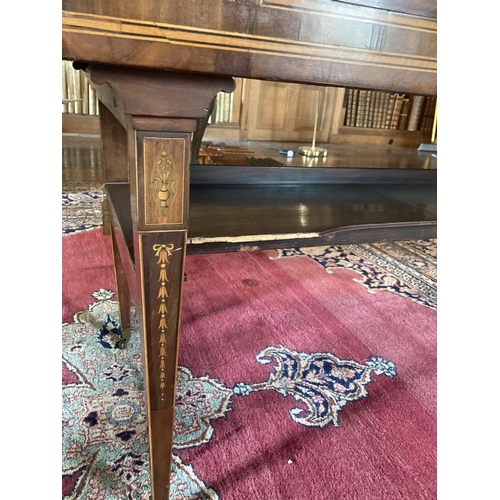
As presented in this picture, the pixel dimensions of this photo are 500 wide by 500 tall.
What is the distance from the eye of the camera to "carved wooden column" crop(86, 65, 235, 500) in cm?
43

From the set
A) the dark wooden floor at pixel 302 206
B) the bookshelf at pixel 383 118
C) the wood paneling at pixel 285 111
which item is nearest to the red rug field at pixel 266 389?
the dark wooden floor at pixel 302 206

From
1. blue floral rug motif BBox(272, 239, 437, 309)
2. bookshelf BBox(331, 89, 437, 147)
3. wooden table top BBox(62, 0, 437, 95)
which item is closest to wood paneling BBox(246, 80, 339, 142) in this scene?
bookshelf BBox(331, 89, 437, 147)

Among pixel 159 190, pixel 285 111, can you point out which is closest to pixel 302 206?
pixel 159 190

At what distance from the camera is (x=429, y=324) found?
1304 millimetres

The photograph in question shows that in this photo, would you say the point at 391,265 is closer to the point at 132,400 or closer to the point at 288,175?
the point at 288,175

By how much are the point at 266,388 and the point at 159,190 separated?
2.15ft

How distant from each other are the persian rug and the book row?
3446mm

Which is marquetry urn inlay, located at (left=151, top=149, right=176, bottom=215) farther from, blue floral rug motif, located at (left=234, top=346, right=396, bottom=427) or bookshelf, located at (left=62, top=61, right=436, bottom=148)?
bookshelf, located at (left=62, top=61, right=436, bottom=148)

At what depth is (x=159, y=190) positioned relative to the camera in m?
0.47

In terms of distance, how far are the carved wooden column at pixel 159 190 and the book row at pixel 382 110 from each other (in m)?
4.44

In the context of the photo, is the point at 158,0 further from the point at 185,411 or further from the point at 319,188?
the point at 319,188

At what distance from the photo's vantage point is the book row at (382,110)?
455 centimetres
